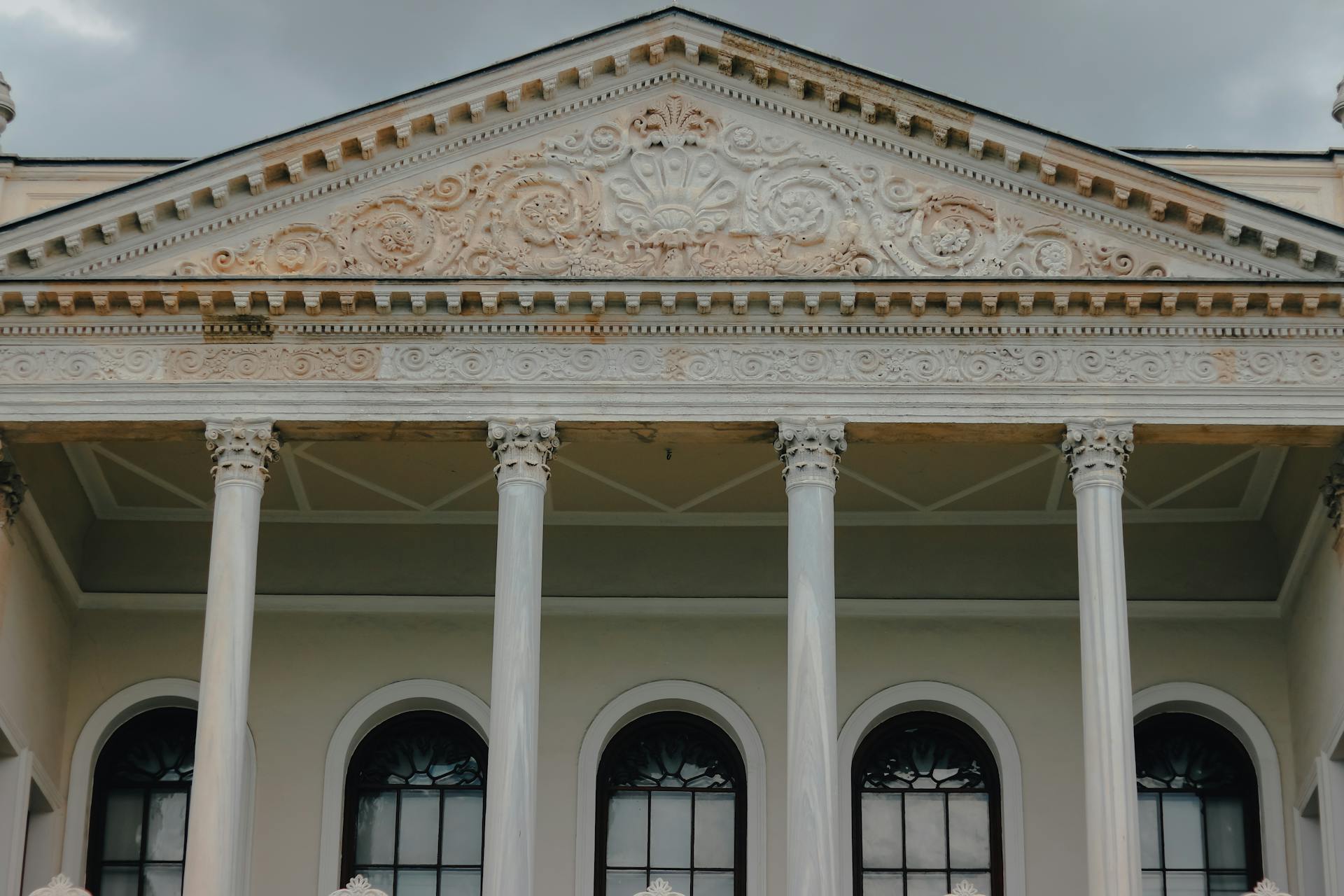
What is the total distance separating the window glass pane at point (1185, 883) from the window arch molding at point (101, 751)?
867 centimetres

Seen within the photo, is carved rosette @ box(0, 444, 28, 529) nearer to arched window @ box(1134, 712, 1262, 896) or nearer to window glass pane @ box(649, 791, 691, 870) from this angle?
window glass pane @ box(649, 791, 691, 870)

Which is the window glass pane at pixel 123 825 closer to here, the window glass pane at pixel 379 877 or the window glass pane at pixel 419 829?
the window glass pane at pixel 379 877

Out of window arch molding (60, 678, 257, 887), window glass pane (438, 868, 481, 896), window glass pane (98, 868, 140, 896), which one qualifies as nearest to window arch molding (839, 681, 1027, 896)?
window glass pane (438, 868, 481, 896)

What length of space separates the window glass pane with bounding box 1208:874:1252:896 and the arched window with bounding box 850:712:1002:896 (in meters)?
2.06

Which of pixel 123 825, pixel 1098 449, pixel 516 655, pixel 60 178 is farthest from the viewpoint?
pixel 123 825

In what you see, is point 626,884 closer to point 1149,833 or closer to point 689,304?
point 1149,833

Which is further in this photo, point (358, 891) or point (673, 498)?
point (673, 498)

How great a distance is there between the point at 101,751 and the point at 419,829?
3.18 metres

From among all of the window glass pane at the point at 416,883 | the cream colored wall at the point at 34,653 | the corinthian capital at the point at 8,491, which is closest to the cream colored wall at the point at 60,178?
the corinthian capital at the point at 8,491

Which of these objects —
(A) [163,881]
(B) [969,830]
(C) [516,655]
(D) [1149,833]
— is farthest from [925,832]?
(A) [163,881]

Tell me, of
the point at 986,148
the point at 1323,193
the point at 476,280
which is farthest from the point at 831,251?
the point at 1323,193

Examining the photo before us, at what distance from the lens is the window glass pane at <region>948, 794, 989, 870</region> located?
22.7 meters

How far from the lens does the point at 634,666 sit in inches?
912

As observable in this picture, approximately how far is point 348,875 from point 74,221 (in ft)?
22.0
